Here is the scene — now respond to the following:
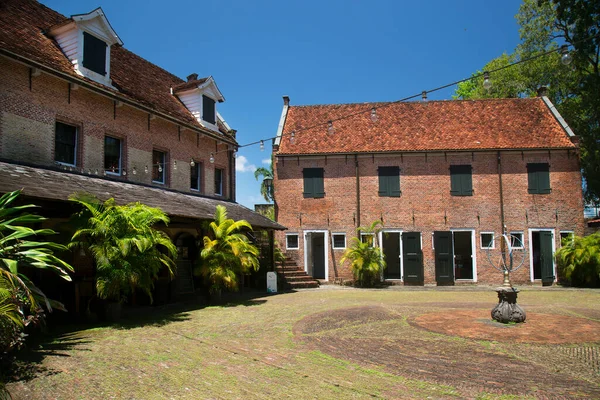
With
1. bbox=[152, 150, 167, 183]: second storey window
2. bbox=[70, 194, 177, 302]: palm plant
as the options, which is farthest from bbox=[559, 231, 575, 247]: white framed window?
bbox=[70, 194, 177, 302]: palm plant

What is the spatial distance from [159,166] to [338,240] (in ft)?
31.0

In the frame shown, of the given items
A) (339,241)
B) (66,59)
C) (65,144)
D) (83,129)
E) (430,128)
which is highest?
(430,128)

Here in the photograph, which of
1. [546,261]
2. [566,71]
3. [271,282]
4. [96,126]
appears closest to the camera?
[96,126]

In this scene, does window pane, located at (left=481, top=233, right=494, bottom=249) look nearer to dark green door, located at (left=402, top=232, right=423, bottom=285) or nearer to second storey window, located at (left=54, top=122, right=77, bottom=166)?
dark green door, located at (left=402, top=232, right=423, bottom=285)

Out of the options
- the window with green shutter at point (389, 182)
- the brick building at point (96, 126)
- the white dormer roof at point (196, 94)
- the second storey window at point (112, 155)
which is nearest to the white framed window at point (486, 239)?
the window with green shutter at point (389, 182)

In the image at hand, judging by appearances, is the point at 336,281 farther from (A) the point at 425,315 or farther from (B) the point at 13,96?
(B) the point at 13,96

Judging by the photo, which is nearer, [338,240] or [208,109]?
[208,109]

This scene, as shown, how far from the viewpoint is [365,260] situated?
1886cm

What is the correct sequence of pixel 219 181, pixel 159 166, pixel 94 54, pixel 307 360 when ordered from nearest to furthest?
pixel 307 360
pixel 94 54
pixel 159 166
pixel 219 181

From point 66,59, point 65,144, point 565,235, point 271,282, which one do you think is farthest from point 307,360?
point 565,235

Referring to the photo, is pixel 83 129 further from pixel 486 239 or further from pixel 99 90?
pixel 486 239

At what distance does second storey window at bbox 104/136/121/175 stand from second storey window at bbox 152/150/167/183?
1478mm

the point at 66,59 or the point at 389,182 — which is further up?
the point at 66,59

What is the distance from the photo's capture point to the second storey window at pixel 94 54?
12.8 m
